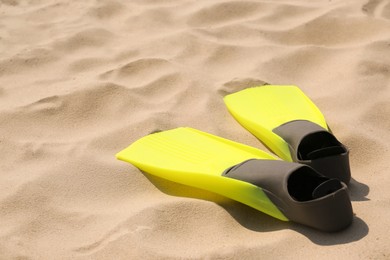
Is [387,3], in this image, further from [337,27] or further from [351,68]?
[351,68]

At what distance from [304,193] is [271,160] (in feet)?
0.39

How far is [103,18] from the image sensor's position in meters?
2.65

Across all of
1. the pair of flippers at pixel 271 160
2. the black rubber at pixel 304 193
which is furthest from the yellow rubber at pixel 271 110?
the black rubber at pixel 304 193

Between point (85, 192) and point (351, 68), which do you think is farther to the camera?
point (351, 68)

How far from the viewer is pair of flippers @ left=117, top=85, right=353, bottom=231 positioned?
1.40 metres

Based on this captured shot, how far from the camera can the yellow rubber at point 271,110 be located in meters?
1.78

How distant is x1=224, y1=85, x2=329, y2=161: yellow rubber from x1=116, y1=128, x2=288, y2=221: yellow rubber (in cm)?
9

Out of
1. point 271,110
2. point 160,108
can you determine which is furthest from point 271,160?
point 160,108

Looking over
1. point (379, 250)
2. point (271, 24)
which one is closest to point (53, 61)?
point (271, 24)

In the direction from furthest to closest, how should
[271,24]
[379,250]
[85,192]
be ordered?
1. [271,24]
2. [85,192]
3. [379,250]

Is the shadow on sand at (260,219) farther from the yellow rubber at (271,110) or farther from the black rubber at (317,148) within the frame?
the yellow rubber at (271,110)

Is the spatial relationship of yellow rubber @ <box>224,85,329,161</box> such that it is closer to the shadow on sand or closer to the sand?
the sand

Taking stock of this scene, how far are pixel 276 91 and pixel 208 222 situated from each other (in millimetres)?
666

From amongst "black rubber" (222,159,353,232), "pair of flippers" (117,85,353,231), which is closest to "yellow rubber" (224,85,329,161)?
"pair of flippers" (117,85,353,231)
